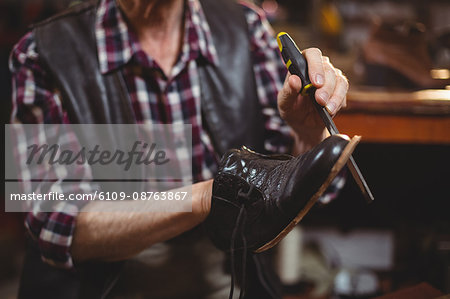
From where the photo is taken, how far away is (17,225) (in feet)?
7.16

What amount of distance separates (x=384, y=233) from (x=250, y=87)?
143cm

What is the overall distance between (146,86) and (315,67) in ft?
1.50

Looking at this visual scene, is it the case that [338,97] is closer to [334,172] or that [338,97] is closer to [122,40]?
[334,172]

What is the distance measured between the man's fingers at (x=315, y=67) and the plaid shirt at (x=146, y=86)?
1.22 feet

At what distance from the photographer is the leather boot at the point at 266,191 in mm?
475

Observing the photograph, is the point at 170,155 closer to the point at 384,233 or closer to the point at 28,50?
the point at 28,50

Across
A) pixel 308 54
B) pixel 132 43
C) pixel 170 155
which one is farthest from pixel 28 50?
pixel 308 54

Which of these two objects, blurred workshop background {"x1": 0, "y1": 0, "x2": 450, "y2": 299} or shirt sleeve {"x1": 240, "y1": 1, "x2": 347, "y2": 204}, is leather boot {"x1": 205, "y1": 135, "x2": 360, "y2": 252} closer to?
blurred workshop background {"x1": 0, "y1": 0, "x2": 450, "y2": 299}

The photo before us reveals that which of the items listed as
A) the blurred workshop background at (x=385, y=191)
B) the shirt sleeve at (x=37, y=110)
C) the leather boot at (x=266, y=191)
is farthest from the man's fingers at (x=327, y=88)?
the shirt sleeve at (x=37, y=110)

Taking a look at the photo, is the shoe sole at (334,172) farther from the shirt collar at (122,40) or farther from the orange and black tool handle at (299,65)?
the shirt collar at (122,40)

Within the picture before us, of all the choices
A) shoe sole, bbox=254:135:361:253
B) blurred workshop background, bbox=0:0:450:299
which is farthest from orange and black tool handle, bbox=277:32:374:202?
blurred workshop background, bbox=0:0:450:299

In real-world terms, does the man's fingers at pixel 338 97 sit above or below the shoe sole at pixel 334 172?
above

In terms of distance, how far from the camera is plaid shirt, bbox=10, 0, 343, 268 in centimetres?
80

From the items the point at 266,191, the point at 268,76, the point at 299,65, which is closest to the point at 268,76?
the point at 268,76
